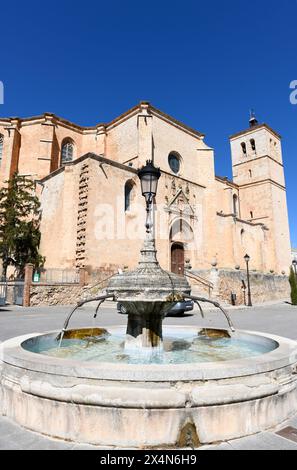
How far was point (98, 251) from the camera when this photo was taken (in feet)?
61.1

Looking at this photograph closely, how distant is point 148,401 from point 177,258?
74.6 feet

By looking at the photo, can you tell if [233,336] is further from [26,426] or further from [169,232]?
[169,232]

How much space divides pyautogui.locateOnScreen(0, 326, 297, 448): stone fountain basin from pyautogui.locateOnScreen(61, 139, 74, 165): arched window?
88.5 feet

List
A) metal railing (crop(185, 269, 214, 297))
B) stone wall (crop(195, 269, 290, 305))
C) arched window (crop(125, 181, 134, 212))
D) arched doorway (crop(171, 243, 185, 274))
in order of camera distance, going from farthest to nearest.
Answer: arched doorway (crop(171, 243, 185, 274)) → arched window (crop(125, 181, 134, 212)) → stone wall (crop(195, 269, 290, 305)) → metal railing (crop(185, 269, 214, 297))

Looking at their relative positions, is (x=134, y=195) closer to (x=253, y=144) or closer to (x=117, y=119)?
(x=117, y=119)

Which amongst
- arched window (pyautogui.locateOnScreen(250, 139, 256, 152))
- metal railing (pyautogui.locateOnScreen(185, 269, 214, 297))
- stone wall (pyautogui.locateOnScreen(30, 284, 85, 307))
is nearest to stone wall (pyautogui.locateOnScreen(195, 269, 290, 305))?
metal railing (pyautogui.locateOnScreen(185, 269, 214, 297))

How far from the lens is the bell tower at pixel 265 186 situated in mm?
34812

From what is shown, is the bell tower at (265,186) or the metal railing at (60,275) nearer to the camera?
the metal railing at (60,275)

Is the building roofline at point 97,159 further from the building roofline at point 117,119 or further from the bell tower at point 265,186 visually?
the bell tower at point 265,186

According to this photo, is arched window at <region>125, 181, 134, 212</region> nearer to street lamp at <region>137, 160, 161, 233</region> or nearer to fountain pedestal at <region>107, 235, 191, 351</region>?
street lamp at <region>137, 160, 161, 233</region>

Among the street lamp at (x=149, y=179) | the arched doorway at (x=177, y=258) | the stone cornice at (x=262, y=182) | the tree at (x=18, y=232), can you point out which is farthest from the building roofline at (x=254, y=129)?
the street lamp at (x=149, y=179)

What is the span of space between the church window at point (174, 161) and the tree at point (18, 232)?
1181 centimetres

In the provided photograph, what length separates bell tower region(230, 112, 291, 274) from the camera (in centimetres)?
3481

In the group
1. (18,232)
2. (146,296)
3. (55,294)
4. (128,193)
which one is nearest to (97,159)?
(128,193)
